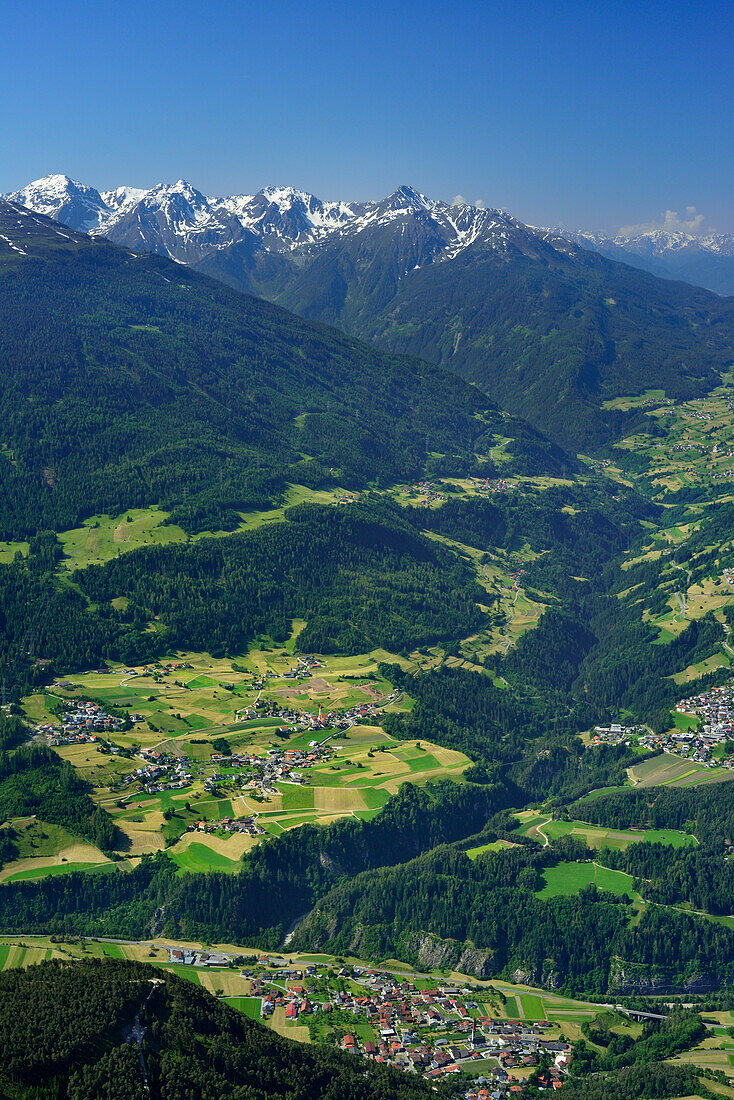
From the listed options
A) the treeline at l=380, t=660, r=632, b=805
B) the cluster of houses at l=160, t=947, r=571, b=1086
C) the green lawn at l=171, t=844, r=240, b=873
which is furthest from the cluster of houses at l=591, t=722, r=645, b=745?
the cluster of houses at l=160, t=947, r=571, b=1086

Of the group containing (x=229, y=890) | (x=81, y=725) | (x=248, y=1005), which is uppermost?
(x=81, y=725)

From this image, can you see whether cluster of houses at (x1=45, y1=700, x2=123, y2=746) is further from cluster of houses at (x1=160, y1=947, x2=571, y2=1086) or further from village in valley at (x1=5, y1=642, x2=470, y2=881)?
cluster of houses at (x1=160, y1=947, x2=571, y2=1086)

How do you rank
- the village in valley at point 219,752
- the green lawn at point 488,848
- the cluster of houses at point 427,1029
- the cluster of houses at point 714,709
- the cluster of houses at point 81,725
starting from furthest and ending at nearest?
the cluster of houses at point 714,709, the cluster of houses at point 81,725, the green lawn at point 488,848, the village in valley at point 219,752, the cluster of houses at point 427,1029

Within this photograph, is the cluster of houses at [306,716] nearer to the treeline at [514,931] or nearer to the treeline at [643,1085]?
the treeline at [514,931]

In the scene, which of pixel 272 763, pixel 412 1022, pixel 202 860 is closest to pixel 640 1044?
pixel 412 1022

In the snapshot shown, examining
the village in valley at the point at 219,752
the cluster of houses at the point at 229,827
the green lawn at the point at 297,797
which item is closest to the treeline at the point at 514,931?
the cluster of houses at the point at 229,827

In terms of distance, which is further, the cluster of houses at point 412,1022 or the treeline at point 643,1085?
the cluster of houses at point 412,1022

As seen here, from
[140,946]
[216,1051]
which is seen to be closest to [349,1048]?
[216,1051]

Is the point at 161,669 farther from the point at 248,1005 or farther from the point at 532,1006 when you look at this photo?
the point at 532,1006
